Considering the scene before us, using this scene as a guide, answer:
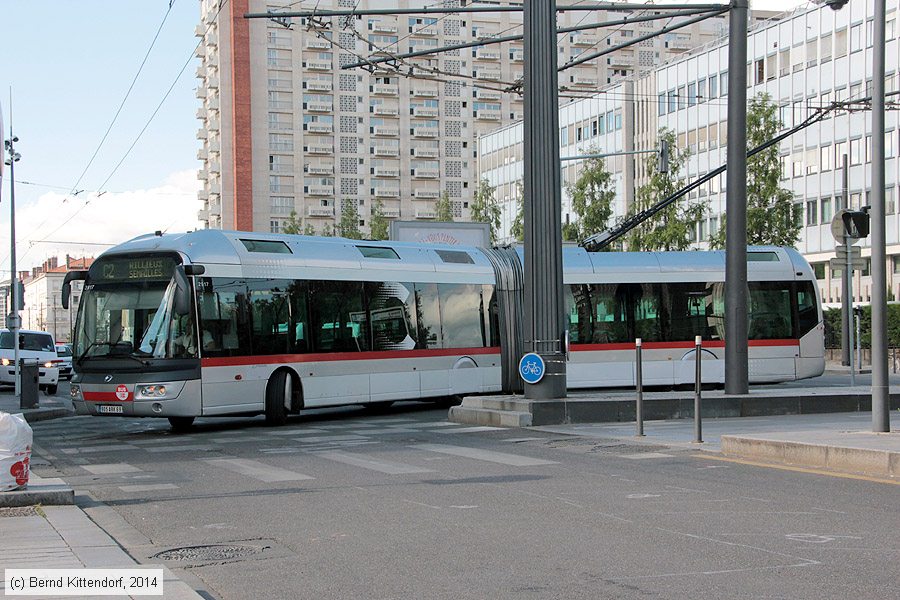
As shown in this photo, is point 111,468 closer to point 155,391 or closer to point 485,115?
point 155,391

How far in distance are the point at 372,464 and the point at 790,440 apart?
4515 millimetres

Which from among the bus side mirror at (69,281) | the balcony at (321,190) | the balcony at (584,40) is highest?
the balcony at (584,40)

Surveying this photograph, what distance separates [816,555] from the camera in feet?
24.1

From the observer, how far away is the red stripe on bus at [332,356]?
2020 cm

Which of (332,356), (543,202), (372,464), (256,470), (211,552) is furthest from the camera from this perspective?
(332,356)

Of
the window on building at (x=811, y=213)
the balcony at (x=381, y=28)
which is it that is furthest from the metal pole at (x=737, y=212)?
the balcony at (x=381, y=28)

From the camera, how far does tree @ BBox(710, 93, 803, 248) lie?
49219 millimetres

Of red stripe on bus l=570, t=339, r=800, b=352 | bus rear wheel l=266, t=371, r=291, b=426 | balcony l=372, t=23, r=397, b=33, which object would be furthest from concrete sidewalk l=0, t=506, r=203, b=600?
balcony l=372, t=23, r=397, b=33

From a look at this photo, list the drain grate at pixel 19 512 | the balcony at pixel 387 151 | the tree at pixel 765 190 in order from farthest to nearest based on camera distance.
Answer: the balcony at pixel 387 151
the tree at pixel 765 190
the drain grate at pixel 19 512

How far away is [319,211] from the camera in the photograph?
112m

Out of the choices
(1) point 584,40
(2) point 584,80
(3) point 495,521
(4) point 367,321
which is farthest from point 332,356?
(2) point 584,80

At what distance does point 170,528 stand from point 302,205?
104 meters

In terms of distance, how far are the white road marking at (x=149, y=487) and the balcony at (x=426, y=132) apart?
104234mm

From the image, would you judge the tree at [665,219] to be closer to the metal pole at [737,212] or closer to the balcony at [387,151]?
the metal pole at [737,212]
